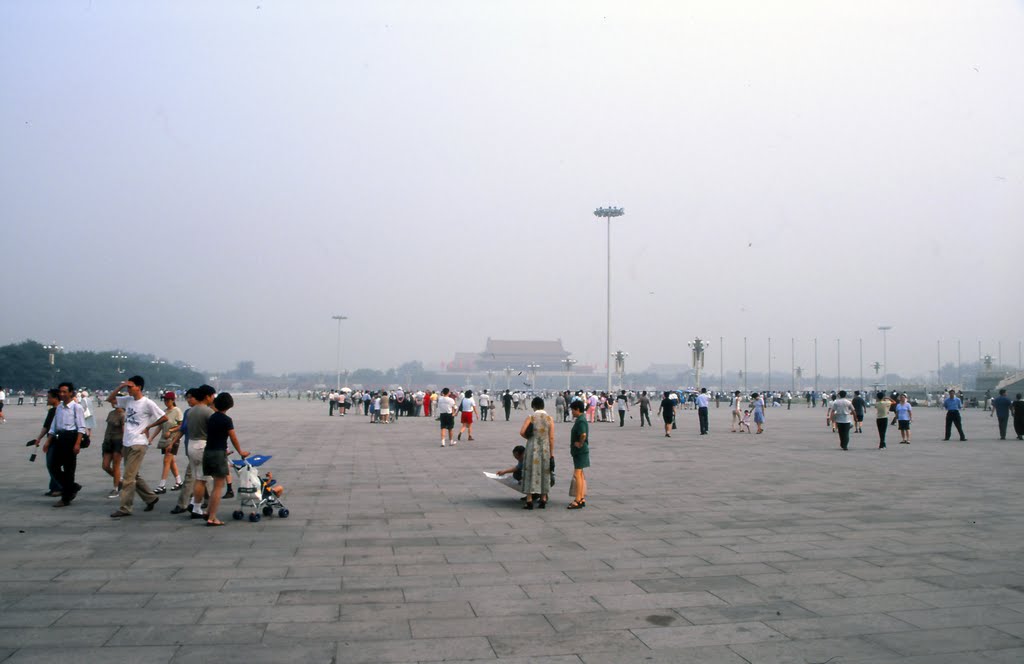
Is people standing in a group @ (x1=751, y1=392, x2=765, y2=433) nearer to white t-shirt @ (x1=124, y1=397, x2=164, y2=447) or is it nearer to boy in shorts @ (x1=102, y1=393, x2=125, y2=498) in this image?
boy in shorts @ (x1=102, y1=393, x2=125, y2=498)

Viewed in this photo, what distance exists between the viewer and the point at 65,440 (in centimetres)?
998

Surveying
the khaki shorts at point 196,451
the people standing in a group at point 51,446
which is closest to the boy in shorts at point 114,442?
the people standing in a group at point 51,446

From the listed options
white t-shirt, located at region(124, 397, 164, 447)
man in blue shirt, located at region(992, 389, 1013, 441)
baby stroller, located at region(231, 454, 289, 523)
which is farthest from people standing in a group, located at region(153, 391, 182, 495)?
man in blue shirt, located at region(992, 389, 1013, 441)

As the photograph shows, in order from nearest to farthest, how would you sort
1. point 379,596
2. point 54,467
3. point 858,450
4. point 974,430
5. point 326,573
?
point 379,596 → point 326,573 → point 54,467 → point 858,450 → point 974,430

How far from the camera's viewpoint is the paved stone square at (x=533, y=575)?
15.5 feet

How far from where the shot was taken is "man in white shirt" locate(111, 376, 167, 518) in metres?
9.14

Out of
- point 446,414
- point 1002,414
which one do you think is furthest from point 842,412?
point 446,414

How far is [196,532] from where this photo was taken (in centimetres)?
827

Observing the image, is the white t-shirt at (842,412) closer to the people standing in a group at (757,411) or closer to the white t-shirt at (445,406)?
the people standing in a group at (757,411)

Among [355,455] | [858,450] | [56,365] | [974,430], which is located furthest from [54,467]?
[56,365]

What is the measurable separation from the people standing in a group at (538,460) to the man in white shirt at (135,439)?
4364 millimetres

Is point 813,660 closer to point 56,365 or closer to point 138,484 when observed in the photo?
point 138,484

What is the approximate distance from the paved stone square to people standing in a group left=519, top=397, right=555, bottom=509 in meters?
0.33

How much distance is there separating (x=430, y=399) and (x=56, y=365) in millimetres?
58553
